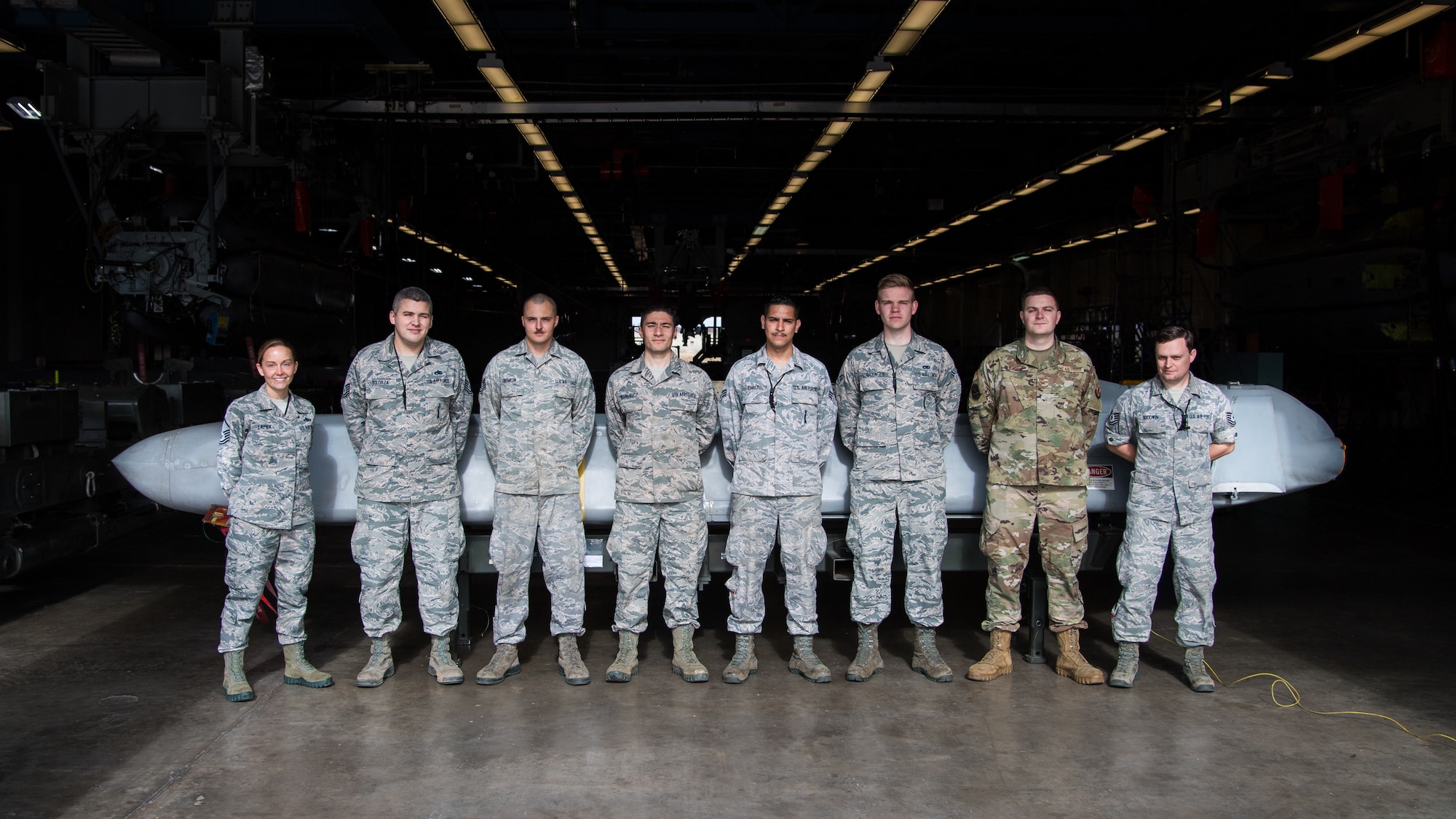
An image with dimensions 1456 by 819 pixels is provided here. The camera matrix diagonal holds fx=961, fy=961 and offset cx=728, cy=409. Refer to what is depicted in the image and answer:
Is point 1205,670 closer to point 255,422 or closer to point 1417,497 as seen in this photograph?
point 255,422

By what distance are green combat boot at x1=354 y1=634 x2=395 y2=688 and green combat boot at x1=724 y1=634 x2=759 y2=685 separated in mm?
1503

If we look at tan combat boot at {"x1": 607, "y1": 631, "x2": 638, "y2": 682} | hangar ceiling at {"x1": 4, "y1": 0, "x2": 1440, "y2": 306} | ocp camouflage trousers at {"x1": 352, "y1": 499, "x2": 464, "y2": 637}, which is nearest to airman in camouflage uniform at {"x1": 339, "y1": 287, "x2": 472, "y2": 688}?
ocp camouflage trousers at {"x1": 352, "y1": 499, "x2": 464, "y2": 637}

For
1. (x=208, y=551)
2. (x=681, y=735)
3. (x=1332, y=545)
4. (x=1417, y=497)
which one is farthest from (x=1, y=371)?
(x=1417, y=497)

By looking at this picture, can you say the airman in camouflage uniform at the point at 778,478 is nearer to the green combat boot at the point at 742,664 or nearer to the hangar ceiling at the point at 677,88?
the green combat boot at the point at 742,664

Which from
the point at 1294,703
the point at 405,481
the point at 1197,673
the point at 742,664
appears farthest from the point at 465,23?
the point at 1294,703

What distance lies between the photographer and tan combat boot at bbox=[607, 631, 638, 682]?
4.24m

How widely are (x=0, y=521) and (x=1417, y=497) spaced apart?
12.2 m

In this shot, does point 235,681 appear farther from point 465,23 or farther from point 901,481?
point 465,23

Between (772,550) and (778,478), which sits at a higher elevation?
(778,478)

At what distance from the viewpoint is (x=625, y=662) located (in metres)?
4.30

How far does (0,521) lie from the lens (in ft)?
17.0

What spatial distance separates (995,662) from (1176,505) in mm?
1044

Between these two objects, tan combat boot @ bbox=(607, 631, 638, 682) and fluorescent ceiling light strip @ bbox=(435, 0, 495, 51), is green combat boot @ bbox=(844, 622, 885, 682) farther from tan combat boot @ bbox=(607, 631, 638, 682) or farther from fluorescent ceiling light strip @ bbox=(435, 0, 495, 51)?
fluorescent ceiling light strip @ bbox=(435, 0, 495, 51)

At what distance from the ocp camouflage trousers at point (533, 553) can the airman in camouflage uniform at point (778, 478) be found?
69cm
